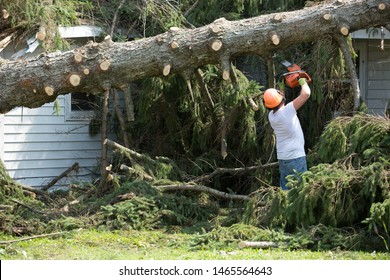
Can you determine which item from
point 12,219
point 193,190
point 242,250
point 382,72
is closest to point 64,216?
point 12,219

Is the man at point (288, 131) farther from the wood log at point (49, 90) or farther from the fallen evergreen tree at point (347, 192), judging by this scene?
the wood log at point (49, 90)

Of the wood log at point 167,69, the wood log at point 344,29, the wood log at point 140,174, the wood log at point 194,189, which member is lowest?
the wood log at point 194,189

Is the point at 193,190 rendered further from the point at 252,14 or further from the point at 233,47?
the point at 252,14

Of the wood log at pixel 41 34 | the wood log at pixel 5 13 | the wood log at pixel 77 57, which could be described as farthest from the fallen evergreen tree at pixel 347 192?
the wood log at pixel 5 13

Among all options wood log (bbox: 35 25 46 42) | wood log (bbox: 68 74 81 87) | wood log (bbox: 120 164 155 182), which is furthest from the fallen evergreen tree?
wood log (bbox: 35 25 46 42)

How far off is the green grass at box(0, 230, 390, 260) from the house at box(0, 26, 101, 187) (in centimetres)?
432

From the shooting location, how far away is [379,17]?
31.0ft

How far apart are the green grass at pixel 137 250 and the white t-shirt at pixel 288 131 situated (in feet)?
5.47

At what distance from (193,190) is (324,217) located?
2782 millimetres

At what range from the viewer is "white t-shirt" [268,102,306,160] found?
30.1ft

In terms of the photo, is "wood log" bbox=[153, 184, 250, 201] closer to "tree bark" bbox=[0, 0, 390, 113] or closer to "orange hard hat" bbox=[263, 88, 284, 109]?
"orange hard hat" bbox=[263, 88, 284, 109]

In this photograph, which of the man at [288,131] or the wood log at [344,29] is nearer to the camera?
the man at [288,131]

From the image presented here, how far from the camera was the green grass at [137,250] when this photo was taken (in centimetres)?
727

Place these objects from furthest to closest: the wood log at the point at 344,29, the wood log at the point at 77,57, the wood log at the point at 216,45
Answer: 1. the wood log at the point at 344,29
2. the wood log at the point at 216,45
3. the wood log at the point at 77,57
